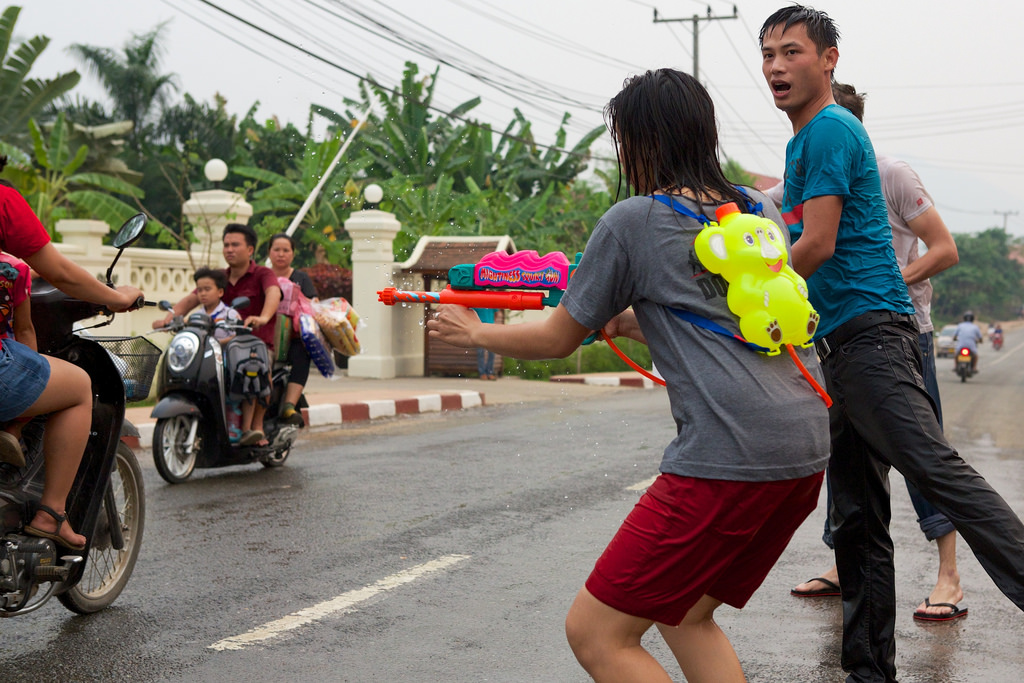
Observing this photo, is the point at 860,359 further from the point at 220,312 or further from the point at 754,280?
the point at 220,312

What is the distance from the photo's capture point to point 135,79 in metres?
29.5

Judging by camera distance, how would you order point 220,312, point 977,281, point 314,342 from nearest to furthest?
point 220,312 < point 314,342 < point 977,281

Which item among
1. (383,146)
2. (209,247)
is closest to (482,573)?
(209,247)

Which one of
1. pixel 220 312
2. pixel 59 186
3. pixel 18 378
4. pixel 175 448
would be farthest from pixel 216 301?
pixel 59 186

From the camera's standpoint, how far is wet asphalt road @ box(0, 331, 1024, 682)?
3520 millimetres

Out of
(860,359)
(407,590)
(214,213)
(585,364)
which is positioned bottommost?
(585,364)

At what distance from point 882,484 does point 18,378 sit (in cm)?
260

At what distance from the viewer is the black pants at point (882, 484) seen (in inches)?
117

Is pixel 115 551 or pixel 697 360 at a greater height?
pixel 697 360

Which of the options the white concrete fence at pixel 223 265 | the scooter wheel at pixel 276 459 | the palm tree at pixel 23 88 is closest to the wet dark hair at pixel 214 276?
the scooter wheel at pixel 276 459

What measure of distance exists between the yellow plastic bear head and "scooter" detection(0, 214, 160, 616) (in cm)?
208

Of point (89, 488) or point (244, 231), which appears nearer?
point (89, 488)

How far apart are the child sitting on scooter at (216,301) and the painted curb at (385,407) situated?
7.45 feet

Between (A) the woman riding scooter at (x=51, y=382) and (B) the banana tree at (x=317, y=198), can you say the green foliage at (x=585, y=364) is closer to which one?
(B) the banana tree at (x=317, y=198)
